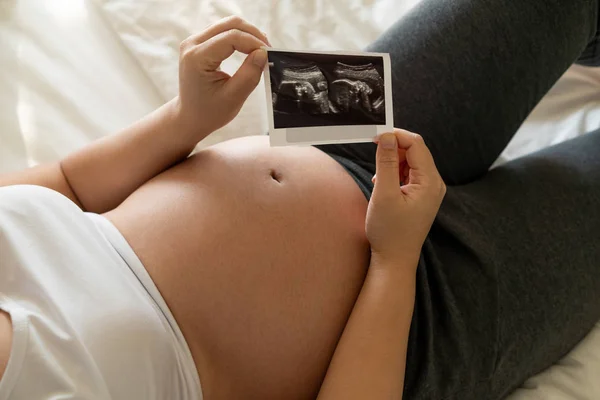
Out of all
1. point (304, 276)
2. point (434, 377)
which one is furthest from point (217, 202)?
point (434, 377)

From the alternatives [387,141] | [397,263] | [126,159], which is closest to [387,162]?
[387,141]

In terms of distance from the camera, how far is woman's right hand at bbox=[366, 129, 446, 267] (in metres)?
0.72

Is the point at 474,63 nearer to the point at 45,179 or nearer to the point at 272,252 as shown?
the point at 272,252

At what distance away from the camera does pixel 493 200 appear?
86 centimetres

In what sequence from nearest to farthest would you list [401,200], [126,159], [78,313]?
1. [78,313]
2. [401,200]
3. [126,159]

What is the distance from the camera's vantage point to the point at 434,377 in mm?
751

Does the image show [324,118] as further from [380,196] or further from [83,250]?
[83,250]

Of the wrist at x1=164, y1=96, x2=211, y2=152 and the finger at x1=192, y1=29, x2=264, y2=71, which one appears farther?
Result: the wrist at x1=164, y1=96, x2=211, y2=152

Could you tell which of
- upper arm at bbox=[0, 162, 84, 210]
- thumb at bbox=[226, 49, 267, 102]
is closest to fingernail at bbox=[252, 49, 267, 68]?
thumb at bbox=[226, 49, 267, 102]

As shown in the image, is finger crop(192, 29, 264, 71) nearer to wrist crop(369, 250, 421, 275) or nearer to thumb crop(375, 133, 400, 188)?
thumb crop(375, 133, 400, 188)

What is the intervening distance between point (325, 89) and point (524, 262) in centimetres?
40

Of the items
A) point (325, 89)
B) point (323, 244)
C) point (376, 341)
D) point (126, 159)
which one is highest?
point (325, 89)

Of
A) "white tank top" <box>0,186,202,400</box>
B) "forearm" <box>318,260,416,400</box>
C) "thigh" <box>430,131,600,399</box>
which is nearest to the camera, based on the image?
"white tank top" <box>0,186,202,400</box>

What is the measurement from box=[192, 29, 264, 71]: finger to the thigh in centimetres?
39
